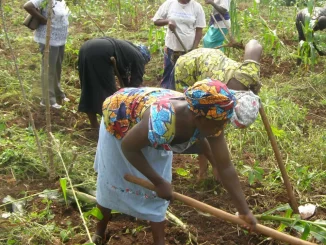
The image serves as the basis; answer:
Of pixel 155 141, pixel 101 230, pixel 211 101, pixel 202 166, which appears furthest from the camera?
pixel 202 166

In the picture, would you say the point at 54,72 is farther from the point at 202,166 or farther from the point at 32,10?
the point at 202,166

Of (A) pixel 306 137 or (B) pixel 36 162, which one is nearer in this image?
(B) pixel 36 162

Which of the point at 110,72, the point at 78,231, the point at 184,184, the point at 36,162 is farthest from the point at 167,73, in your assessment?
the point at 78,231

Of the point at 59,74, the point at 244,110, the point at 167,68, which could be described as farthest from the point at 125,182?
the point at 59,74

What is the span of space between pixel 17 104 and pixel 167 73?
1530mm

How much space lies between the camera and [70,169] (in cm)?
334

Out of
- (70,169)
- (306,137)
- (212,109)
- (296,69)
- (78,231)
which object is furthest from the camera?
(296,69)

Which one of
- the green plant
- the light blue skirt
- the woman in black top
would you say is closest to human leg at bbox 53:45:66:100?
the woman in black top

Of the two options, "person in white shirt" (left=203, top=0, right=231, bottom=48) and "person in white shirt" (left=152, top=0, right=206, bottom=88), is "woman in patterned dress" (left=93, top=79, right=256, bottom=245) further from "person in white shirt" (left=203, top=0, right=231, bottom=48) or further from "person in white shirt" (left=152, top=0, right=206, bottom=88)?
"person in white shirt" (left=203, top=0, right=231, bottom=48)

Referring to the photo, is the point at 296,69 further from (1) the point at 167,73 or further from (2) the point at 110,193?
(2) the point at 110,193

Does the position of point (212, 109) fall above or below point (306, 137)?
above

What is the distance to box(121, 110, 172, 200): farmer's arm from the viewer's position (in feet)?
7.07

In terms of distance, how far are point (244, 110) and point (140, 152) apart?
0.68 meters

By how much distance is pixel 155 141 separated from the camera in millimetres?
2092
